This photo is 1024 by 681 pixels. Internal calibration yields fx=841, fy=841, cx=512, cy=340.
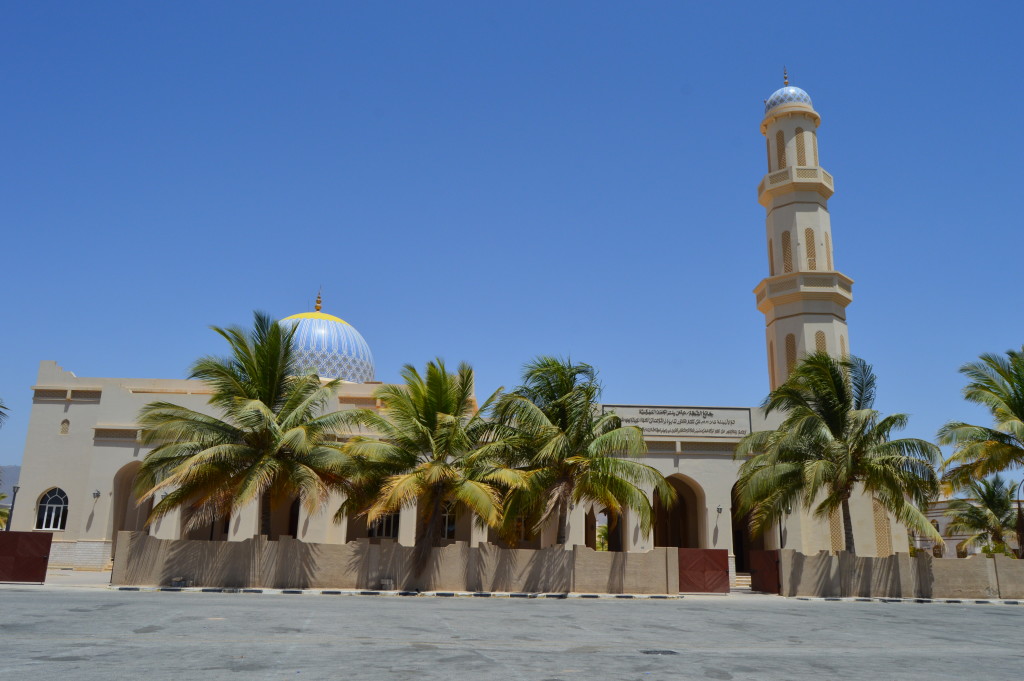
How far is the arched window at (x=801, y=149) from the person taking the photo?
113 feet

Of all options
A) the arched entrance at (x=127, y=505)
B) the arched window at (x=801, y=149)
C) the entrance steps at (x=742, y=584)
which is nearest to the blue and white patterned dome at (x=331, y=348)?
the arched entrance at (x=127, y=505)

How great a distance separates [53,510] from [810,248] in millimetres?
31061

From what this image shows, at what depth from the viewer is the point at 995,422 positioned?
25312mm

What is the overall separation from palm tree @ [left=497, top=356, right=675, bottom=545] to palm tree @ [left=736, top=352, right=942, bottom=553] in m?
3.34

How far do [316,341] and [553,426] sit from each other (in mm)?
21139

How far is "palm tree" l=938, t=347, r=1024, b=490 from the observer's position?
24.3 metres

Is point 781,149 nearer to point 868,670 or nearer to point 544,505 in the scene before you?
point 544,505

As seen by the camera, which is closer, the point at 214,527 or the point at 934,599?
the point at 934,599

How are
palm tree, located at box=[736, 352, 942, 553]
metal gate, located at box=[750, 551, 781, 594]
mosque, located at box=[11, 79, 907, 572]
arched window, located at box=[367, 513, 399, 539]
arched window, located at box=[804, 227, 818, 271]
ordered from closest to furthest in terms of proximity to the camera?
1. palm tree, located at box=[736, 352, 942, 553]
2. metal gate, located at box=[750, 551, 781, 594]
3. mosque, located at box=[11, 79, 907, 572]
4. arched window, located at box=[367, 513, 399, 539]
5. arched window, located at box=[804, 227, 818, 271]

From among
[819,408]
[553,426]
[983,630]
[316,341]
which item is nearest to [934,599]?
[819,408]

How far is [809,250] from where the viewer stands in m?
33.7

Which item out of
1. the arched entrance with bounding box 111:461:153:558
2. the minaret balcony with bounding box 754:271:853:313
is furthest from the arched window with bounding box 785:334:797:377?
the arched entrance with bounding box 111:461:153:558

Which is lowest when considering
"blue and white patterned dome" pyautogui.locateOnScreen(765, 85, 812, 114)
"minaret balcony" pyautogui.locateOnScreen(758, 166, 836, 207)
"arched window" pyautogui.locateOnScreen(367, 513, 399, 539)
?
"arched window" pyautogui.locateOnScreen(367, 513, 399, 539)

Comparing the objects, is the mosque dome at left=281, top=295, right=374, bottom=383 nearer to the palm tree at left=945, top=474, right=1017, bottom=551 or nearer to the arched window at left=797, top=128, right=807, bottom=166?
the arched window at left=797, top=128, right=807, bottom=166
